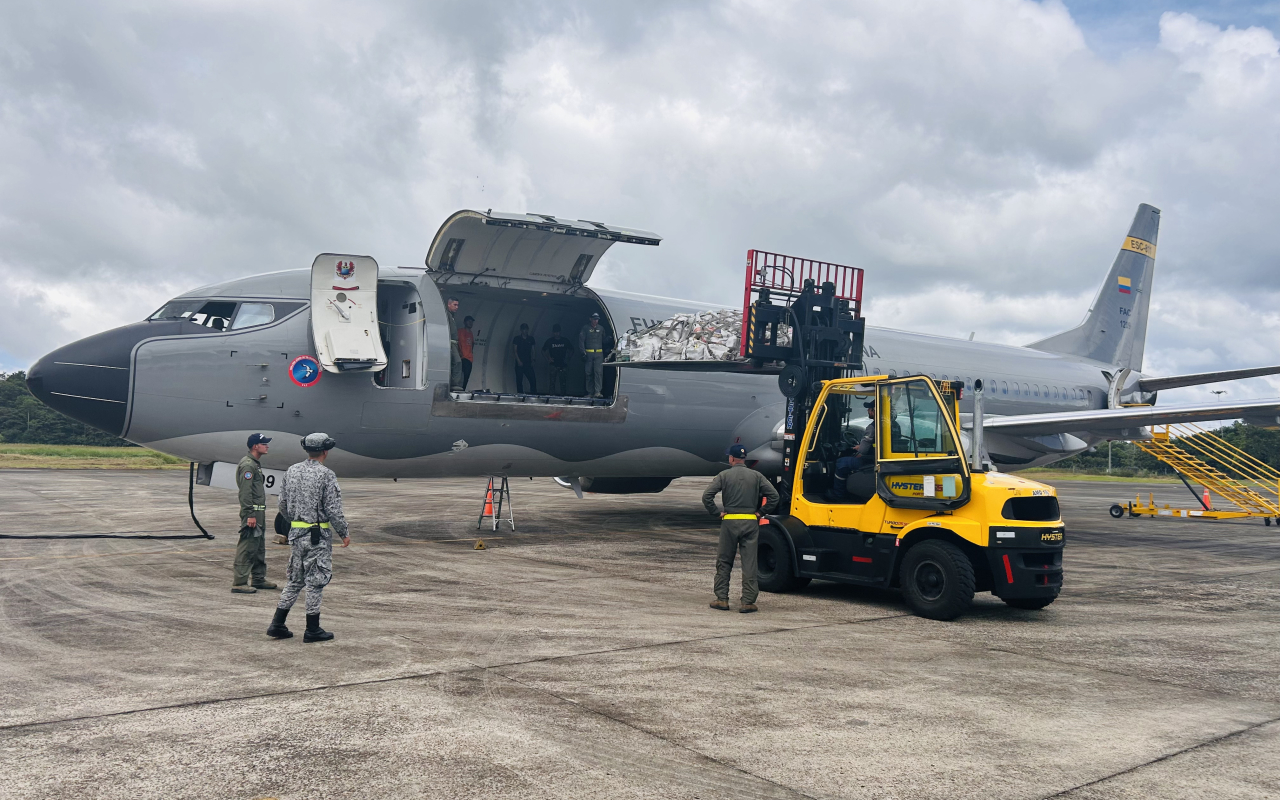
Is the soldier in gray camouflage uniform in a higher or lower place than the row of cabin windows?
lower

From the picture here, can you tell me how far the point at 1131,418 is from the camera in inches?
590

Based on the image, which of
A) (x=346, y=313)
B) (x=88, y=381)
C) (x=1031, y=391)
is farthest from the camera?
(x=1031, y=391)

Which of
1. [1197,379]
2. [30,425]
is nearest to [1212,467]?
[1197,379]

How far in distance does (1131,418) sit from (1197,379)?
667 centimetres

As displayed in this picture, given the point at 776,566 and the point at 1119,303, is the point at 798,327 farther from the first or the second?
the point at 1119,303

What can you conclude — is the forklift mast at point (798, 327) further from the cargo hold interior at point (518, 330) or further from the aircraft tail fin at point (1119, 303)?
the aircraft tail fin at point (1119, 303)

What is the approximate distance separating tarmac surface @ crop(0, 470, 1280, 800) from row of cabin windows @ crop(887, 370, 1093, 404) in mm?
8791

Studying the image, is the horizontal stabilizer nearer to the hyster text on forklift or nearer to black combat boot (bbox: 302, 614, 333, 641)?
the hyster text on forklift

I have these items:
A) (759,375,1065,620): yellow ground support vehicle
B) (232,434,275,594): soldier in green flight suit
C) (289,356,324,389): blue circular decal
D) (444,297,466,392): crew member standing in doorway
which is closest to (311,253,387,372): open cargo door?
(289,356,324,389): blue circular decal

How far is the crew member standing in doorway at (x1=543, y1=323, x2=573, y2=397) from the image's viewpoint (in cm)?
1609

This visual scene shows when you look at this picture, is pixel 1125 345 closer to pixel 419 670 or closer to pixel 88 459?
pixel 419 670

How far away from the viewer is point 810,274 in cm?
1280

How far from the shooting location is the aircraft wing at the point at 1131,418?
13922mm

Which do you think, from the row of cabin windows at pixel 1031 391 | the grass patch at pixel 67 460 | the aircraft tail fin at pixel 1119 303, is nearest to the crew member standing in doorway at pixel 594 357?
the row of cabin windows at pixel 1031 391
